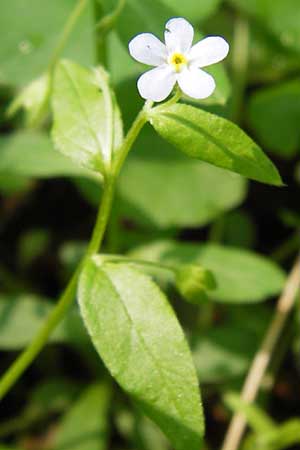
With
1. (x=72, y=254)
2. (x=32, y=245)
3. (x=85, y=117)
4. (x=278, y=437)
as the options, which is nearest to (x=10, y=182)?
(x=72, y=254)

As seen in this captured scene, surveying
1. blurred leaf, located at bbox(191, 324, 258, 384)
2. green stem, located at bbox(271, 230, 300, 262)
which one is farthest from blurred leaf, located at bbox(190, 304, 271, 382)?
green stem, located at bbox(271, 230, 300, 262)

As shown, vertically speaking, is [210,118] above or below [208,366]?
above

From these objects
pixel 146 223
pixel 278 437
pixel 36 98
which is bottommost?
pixel 278 437

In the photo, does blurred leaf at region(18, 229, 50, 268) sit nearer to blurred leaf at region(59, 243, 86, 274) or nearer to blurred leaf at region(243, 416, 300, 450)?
blurred leaf at region(59, 243, 86, 274)

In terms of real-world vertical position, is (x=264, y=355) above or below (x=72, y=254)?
below

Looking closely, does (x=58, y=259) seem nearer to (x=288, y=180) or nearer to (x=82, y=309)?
(x=288, y=180)

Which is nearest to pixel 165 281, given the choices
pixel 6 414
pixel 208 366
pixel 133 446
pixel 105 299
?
pixel 208 366

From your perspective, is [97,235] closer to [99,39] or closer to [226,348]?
[99,39]
